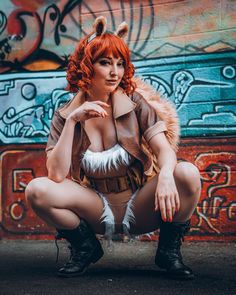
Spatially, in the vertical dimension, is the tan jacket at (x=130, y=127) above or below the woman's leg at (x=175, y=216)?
above

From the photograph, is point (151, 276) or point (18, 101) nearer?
point (151, 276)

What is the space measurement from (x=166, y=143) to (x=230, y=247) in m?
1.82

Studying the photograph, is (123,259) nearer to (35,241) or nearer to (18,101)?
(35,241)

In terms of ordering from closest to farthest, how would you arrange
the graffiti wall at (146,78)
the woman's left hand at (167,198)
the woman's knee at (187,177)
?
the woman's left hand at (167,198) < the woman's knee at (187,177) < the graffiti wall at (146,78)

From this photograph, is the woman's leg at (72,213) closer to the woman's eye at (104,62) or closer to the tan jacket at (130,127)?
the tan jacket at (130,127)

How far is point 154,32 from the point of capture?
523 cm

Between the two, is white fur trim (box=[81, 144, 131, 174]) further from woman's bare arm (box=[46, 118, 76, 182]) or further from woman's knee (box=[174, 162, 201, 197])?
woman's knee (box=[174, 162, 201, 197])

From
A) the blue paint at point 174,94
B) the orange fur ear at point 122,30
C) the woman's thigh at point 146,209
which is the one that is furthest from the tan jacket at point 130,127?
the blue paint at point 174,94

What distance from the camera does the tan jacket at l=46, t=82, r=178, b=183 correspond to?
10.9ft

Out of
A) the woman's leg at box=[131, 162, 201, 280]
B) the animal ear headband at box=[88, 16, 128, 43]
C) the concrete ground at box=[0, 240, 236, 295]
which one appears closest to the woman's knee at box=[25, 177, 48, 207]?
the concrete ground at box=[0, 240, 236, 295]

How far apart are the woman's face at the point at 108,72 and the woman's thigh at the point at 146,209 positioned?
63 centimetres

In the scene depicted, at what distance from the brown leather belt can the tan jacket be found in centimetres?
14

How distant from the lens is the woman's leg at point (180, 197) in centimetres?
311

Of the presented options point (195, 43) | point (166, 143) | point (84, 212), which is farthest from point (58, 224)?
point (195, 43)
